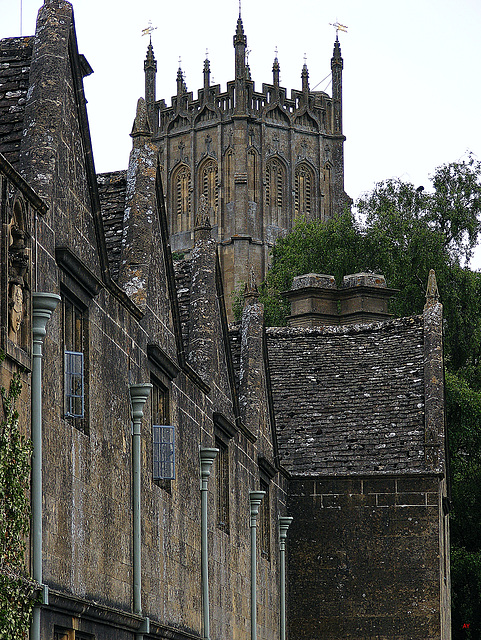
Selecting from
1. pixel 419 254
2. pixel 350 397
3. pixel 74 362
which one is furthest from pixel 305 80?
pixel 74 362

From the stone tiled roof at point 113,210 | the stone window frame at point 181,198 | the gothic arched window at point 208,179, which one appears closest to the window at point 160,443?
the stone tiled roof at point 113,210

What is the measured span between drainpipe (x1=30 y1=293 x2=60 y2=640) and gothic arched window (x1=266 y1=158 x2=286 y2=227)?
3808 inches

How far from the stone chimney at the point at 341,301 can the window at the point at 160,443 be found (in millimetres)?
18288

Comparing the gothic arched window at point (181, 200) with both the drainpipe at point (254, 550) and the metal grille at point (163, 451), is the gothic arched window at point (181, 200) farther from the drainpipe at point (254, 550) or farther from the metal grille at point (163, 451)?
the metal grille at point (163, 451)

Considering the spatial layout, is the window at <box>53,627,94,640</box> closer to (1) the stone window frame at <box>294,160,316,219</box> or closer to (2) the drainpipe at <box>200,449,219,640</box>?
(2) the drainpipe at <box>200,449,219,640</box>

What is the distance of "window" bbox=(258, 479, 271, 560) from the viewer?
2391cm

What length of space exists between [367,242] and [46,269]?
1570 inches

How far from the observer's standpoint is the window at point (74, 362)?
1280 cm

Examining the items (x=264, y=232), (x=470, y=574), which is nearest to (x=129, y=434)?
(x=470, y=574)

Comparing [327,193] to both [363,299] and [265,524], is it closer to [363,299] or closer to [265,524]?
[363,299]

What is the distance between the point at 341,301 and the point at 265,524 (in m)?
12.0

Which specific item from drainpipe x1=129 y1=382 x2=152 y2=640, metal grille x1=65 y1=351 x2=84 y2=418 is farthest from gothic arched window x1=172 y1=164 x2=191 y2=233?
metal grille x1=65 y1=351 x2=84 y2=418

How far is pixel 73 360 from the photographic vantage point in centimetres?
1294

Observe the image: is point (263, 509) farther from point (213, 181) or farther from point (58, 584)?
point (213, 181)
